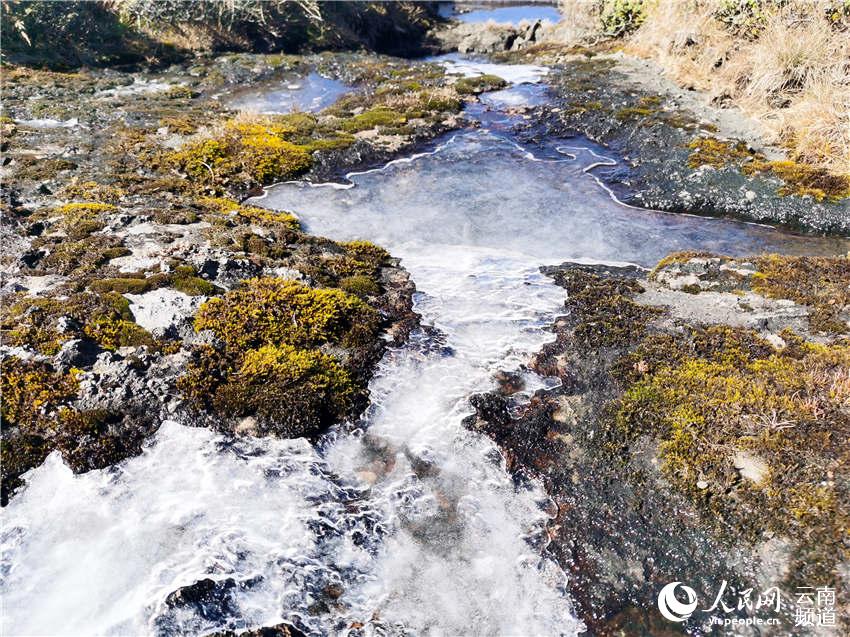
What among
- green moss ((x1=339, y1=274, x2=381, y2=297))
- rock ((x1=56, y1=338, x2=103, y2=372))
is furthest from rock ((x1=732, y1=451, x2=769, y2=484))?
rock ((x1=56, y1=338, x2=103, y2=372))

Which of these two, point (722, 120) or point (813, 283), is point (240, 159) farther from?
point (722, 120)

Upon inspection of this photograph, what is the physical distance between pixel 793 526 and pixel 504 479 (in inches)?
139

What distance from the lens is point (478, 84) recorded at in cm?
2581

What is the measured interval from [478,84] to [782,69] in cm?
1245

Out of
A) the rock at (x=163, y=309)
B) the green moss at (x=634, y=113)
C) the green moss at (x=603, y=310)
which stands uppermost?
the green moss at (x=634, y=113)

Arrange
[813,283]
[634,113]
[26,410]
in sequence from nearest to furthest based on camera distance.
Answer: [26,410] → [813,283] → [634,113]

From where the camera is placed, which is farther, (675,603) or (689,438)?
(689,438)

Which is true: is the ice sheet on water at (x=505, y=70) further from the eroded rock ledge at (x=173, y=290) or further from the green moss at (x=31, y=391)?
the green moss at (x=31, y=391)

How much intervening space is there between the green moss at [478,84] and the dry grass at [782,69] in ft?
25.1

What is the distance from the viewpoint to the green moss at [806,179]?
577 inches

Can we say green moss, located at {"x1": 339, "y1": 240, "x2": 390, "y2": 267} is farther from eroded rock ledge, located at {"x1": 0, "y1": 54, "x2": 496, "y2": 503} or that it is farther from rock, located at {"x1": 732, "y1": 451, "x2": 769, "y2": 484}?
rock, located at {"x1": 732, "y1": 451, "x2": 769, "y2": 484}

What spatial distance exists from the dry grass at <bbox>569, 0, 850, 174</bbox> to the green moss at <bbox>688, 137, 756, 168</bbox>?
1.34 metres

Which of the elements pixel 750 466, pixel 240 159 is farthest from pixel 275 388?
pixel 240 159

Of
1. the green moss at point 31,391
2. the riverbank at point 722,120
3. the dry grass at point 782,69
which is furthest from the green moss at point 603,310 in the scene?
the dry grass at point 782,69
